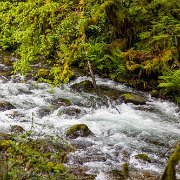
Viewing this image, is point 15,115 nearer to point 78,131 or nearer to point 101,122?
point 78,131

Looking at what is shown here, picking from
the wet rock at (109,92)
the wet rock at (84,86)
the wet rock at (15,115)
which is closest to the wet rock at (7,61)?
the wet rock at (84,86)

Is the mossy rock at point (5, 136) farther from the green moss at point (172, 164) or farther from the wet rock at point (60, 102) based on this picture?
the green moss at point (172, 164)

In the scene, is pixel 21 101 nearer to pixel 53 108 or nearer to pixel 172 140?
pixel 53 108

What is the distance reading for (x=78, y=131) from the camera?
8.09m

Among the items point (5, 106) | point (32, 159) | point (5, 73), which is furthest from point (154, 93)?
point (32, 159)

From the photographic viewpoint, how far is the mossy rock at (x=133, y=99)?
34.0ft

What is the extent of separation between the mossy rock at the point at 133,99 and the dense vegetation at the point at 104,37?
2.51 ft

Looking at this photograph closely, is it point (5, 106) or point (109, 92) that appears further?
point (109, 92)

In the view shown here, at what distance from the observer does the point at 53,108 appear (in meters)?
9.78

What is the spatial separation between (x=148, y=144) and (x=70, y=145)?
1708mm

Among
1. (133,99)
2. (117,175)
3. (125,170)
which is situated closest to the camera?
(125,170)

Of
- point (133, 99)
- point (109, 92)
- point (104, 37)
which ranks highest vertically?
point (104, 37)

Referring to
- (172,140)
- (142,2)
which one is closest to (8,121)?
(172,140)

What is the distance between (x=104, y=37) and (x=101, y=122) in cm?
533
